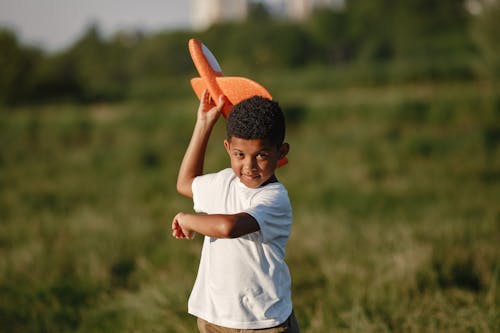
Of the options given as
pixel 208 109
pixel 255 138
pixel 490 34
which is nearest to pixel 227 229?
pixel 255 138

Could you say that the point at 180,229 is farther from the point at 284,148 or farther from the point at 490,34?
the point at 490,34

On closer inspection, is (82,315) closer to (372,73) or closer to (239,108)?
(239,108)

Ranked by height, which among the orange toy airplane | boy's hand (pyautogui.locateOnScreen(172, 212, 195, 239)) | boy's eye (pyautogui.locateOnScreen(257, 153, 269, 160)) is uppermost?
the orange toy airplane

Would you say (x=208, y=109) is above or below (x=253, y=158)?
above

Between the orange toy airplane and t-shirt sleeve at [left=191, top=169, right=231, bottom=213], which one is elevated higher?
the orange toy airplane

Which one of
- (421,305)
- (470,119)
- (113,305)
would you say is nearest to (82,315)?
(113,305)

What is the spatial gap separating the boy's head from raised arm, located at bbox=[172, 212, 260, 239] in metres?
0.19

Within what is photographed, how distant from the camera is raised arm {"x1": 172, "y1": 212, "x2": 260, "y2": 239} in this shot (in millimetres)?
1449

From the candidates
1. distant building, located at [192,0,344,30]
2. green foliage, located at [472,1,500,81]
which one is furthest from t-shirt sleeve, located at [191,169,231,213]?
distant building, located at [192,0,344,30]

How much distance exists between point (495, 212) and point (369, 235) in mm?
2070

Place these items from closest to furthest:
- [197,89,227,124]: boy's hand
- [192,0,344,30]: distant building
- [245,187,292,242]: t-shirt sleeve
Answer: [245,187,292,242]: t-shirt sleeve
[197,89,227,124]: boy's hand
[192,0,344,30]: distant building

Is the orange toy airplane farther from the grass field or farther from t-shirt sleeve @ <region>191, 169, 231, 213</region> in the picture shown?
the grass field

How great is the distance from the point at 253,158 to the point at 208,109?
0.34 m

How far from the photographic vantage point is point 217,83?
1762 millimetres
